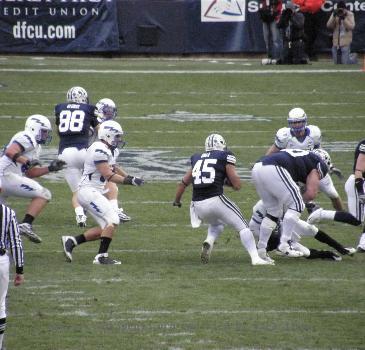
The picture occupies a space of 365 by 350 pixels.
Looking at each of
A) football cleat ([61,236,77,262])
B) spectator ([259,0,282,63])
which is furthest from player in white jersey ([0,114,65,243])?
spectator ([259,0,282,63])

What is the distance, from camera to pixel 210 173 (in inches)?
425

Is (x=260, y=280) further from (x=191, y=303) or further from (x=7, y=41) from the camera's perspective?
(x=7, y=41)

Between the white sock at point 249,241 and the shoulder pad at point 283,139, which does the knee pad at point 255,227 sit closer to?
the white sock at point 249,241

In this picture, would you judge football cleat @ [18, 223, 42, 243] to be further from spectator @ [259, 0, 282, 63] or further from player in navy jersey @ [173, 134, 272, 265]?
spectator @ [259, 0, 282, 63]

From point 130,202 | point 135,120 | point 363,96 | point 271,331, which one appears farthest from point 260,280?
point 363,96

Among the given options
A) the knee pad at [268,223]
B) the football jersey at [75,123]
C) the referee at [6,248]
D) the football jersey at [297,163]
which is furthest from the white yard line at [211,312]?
the football jersey at [75,123]

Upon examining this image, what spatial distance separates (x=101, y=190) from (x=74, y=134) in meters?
2.17

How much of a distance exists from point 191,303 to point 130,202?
5.29 metres

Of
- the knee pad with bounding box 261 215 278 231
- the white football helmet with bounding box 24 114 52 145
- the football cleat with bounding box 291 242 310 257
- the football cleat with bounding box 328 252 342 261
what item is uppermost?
the white football helmet with bounding box 24 114 52 145

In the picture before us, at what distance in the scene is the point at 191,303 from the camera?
9.30 meters

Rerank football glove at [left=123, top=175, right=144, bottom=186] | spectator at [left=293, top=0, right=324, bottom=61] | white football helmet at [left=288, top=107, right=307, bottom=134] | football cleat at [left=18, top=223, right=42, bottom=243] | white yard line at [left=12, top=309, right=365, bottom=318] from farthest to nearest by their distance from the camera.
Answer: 1. spectator at [left=293, top=0, right=324, bottom=61]
2. white football helmet at [left=288, top=107, right=307, bottom=134]
3. football cleat at [left=18, top=223, right=42, bottom=243]
4. football glove at [left=123, top=175, right=144, bottom=186]
5. white yard line at [left=12, top=309, right=365, bottom=318]

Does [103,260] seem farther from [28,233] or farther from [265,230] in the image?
[265,230]

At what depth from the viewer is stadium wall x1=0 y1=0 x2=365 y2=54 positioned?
25.8 meters

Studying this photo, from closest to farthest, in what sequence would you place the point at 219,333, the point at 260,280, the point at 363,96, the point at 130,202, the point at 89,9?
the point at 219,333
the point at 260,280
the point at 130,202
the point at 363,96
the point at 89,9
